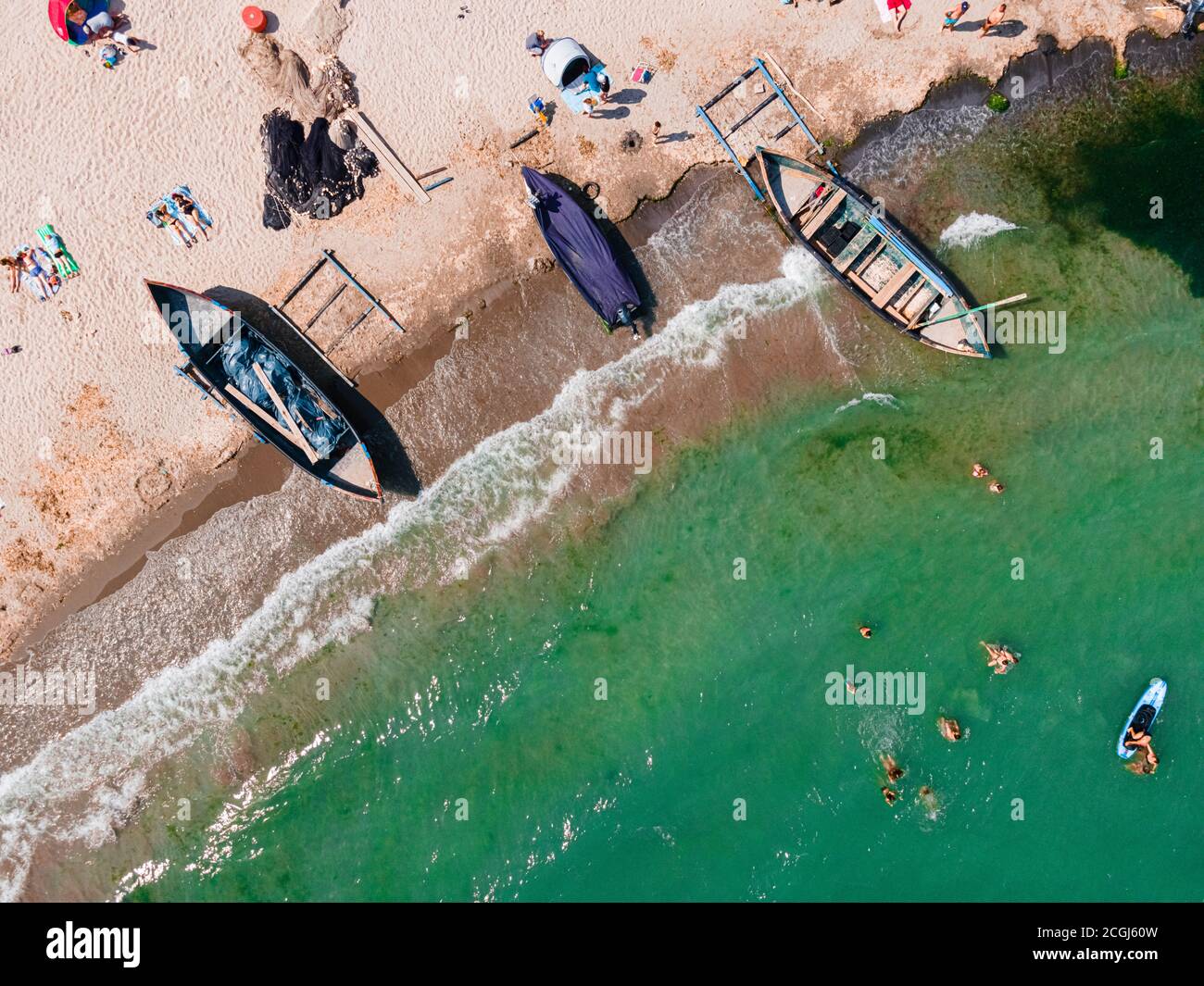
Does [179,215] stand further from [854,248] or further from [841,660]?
[841,660]

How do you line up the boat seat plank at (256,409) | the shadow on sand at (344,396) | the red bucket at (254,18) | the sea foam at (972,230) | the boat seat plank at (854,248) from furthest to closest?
the shadow on sand at (344,396), the sea foam at (972,230), the boat seat plank at (256,409), the boat seat plank at (854,248), the red bucket at (254,18)

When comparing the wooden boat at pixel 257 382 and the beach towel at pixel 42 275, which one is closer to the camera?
the wooden boat at pixel 257 382

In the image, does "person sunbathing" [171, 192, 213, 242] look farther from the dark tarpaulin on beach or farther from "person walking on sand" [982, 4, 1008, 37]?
"person walking on sand" [982, 4, 1008, 37]

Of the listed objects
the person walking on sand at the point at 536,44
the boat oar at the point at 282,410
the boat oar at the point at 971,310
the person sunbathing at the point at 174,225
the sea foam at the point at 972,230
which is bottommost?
the boat oar at the point at 282,410

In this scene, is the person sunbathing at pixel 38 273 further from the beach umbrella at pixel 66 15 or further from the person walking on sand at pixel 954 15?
the person walking on sand at pixel 954 15

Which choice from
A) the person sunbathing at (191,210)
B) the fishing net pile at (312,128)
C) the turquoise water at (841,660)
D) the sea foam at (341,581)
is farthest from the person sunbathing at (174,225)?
the turquoise water at (841,660)

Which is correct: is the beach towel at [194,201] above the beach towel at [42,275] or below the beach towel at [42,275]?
above

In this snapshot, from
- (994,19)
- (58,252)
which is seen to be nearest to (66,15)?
(58,252)
